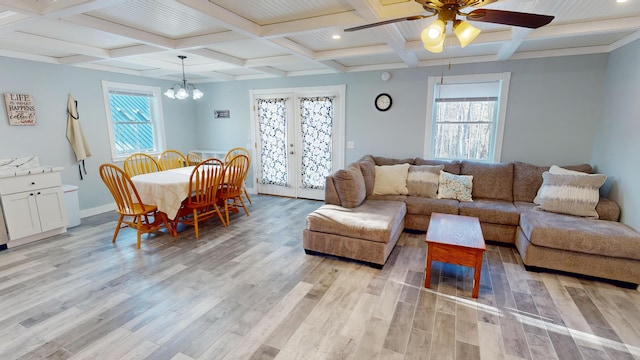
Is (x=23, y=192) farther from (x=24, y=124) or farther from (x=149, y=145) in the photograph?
(x=149, y=145)

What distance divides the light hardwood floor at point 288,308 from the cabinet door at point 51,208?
446 mm

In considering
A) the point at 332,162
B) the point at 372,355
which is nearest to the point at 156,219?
the point at 332,162

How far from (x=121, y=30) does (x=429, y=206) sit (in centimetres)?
389

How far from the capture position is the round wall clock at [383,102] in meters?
4.81

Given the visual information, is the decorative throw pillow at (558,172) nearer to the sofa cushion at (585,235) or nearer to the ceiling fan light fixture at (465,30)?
the sofa cushion at (585,235)

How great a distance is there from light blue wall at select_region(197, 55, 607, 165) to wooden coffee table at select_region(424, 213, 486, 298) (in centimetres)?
212

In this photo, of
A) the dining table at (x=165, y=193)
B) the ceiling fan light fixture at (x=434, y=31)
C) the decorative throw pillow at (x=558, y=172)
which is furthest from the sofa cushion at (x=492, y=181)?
the dining table at (x=165, y=193)

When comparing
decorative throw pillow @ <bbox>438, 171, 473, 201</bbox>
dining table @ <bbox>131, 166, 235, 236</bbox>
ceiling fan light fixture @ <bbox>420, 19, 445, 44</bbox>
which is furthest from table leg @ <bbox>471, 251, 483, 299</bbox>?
dining table @ <bbox>131, 166, 235, 236</bbox>

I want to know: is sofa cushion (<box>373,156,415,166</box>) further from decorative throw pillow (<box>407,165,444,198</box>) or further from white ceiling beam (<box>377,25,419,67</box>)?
white ceiling beam (<box>377,25,419,67</box>)

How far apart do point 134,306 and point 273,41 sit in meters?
2.78

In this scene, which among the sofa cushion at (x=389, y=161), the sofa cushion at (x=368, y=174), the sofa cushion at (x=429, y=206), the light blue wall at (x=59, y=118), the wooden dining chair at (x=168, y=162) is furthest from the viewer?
the wooden dining chair at (x=168, y=162)

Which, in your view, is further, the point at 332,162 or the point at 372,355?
the point at 332,162

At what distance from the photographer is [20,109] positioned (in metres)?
3.95

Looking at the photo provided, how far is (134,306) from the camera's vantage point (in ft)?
7.94
